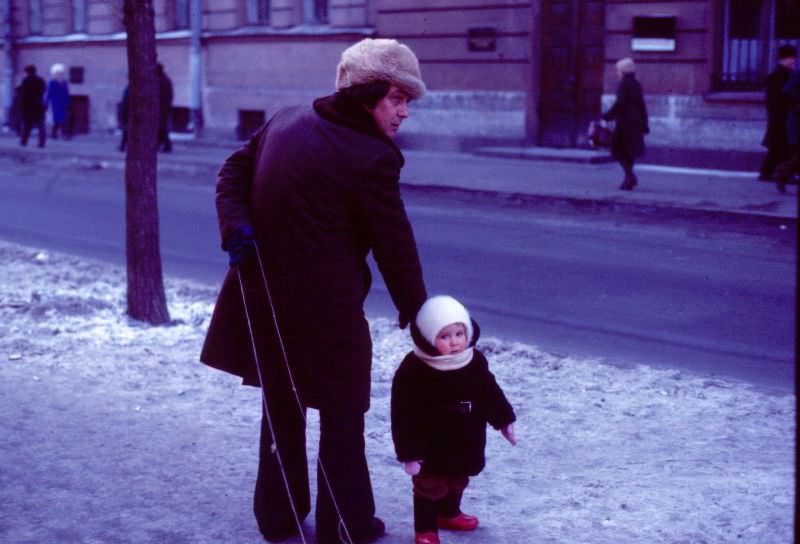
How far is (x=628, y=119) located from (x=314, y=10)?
9554mm

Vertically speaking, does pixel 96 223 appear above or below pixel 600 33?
below

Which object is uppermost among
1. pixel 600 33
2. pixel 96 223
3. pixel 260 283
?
pixel 600 33

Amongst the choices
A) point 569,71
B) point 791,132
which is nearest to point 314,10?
point 569,71

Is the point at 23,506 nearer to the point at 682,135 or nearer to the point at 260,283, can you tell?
the point at 260,283

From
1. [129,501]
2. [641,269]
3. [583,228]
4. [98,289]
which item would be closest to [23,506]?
[129,501]

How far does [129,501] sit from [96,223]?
378 inches

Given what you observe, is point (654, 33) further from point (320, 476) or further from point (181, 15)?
point (320, 476)

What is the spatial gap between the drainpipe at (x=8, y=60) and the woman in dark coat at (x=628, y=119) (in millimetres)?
19465

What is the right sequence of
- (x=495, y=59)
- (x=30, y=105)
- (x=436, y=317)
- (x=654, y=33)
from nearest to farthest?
(x=436, y=317)
(x=654, y=33)
(x=495, y=59)
(x=30, y=105)

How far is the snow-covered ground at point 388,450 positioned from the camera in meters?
4.37

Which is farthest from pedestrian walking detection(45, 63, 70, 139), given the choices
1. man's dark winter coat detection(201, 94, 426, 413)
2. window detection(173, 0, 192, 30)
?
man's dark winter coat detection(201, 94, 426, 413)

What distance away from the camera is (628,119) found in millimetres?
15805

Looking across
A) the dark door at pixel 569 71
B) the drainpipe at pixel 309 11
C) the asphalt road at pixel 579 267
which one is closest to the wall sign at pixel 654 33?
the dark door at pixel 569 71

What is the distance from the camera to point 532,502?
461cm
